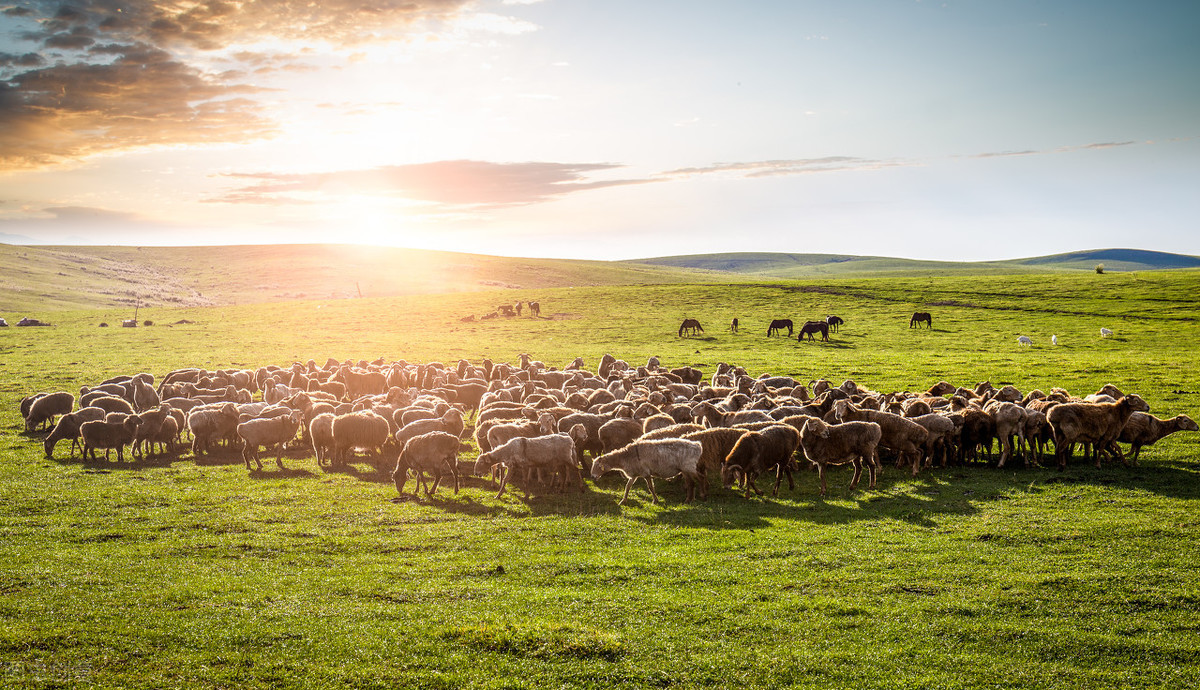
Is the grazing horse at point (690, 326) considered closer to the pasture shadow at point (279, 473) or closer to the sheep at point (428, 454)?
the pasture shadow at point (279, 473)

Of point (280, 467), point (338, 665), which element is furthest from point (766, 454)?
point (280, 467)

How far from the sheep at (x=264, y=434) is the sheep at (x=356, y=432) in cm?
180

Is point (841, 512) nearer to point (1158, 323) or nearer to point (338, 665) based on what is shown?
point (338, 665)

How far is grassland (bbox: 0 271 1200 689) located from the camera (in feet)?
30.6

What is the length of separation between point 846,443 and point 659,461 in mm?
5176

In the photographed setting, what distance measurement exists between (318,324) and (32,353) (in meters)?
24.9

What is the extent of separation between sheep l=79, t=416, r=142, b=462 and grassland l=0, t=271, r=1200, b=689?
925 millimetres

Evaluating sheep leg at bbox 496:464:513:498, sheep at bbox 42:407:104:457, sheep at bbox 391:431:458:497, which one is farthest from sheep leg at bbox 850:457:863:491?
sheep at bbox 42:407:104:457

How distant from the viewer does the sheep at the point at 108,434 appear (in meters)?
20.5

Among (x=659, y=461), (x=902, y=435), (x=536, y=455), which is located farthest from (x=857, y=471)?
(x=536, y=455)

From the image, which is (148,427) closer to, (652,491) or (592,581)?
(652,491)

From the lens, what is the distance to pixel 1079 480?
666 inches

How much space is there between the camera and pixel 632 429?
19781 mm

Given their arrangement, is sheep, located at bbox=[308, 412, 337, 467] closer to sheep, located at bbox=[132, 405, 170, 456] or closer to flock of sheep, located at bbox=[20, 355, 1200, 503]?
flock of sheep, located at bbox=[20, 355, 1200, 503]
